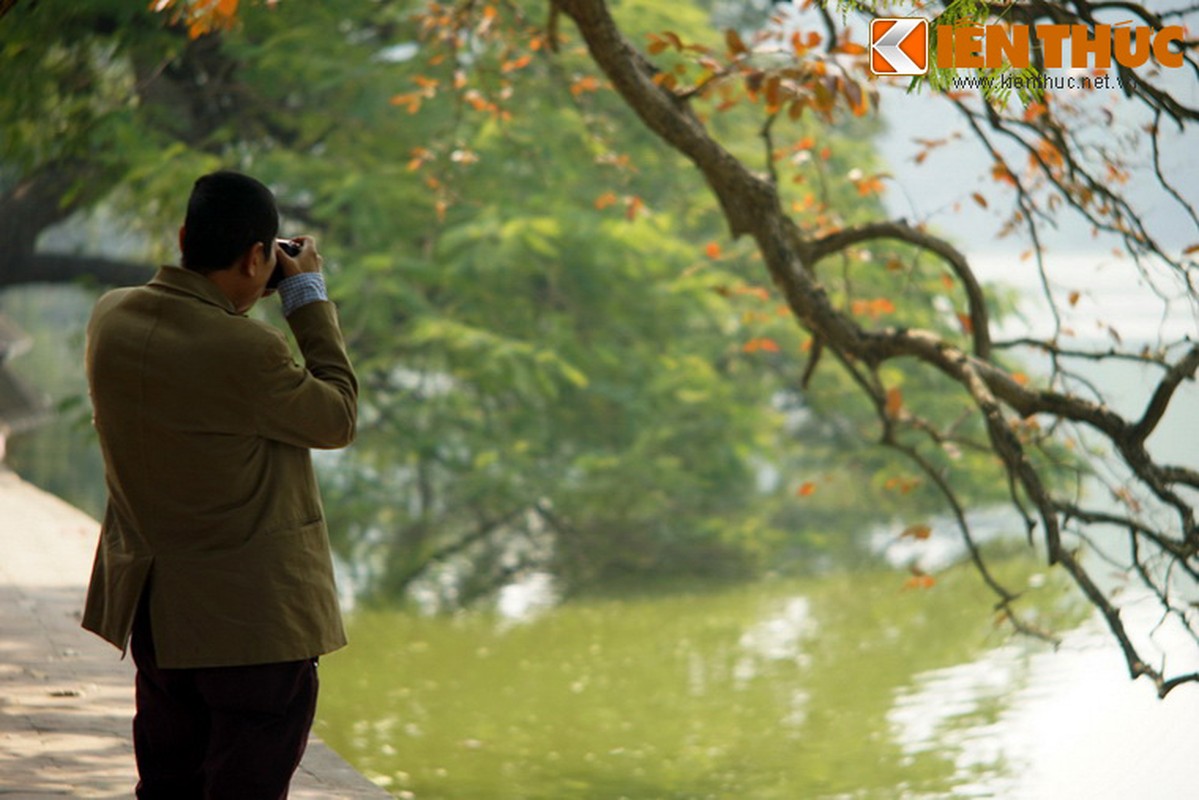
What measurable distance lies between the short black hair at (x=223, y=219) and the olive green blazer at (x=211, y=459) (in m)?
0.05

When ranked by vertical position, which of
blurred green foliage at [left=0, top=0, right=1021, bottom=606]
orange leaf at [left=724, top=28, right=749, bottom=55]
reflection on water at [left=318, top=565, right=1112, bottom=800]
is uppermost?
blurred green foliage at [left=0, top=0, right=1021, bottom=606]

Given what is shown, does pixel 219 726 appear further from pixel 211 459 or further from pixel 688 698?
pixel 688 698

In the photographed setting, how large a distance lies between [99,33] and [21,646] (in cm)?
562

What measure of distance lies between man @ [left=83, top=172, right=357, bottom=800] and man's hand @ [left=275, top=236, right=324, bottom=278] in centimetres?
2

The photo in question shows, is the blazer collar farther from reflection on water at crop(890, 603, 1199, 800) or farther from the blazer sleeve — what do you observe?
reflection on water at crop(890, 603, 1199, 800)

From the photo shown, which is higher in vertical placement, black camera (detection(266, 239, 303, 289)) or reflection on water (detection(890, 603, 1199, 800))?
reflection on water (detection(890, 603, 1199, 800))

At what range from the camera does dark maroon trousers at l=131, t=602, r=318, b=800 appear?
7.57 feet

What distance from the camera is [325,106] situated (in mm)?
10734

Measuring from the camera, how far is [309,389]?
2.26 m

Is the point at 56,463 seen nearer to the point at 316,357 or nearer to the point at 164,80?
the point at 164,80

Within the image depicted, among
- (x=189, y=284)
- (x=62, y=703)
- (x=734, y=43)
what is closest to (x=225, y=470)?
(x=189, y=284)

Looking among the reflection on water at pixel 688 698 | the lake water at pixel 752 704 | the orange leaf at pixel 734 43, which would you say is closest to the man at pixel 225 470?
the orange leaf at pixel 734 43

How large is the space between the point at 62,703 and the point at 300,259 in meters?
2.42

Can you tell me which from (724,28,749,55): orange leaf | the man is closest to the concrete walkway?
the man
